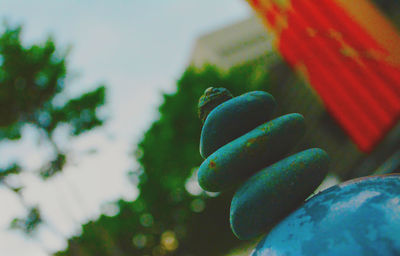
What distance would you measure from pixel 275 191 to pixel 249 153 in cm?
19

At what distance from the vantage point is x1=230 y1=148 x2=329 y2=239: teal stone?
125 cm

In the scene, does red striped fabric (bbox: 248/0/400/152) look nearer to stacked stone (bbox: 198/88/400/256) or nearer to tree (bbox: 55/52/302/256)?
tree (bbox: 55/52/302/256)

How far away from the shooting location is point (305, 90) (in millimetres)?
12953

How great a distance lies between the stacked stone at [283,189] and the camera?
106cm

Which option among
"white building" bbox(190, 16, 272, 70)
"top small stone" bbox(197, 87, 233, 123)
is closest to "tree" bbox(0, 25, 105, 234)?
"top small stone" bbox(197, 87, 233, 123)

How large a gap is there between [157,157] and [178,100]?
283cm

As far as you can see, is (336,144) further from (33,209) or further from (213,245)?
(33,209)

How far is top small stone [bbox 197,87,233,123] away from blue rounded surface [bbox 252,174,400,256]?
2.03 feet

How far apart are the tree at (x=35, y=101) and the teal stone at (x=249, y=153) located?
9.21m

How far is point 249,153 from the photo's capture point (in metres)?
1.29

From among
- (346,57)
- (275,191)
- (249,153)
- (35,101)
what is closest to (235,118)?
(249,153)

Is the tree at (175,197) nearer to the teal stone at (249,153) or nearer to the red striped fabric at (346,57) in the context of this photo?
the red striped fabric at (346,57)

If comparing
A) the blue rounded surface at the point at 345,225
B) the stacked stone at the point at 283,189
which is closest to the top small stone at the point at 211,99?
the stacked stone at the point at 283,189

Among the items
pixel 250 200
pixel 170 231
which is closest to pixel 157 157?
pixel 170 231
